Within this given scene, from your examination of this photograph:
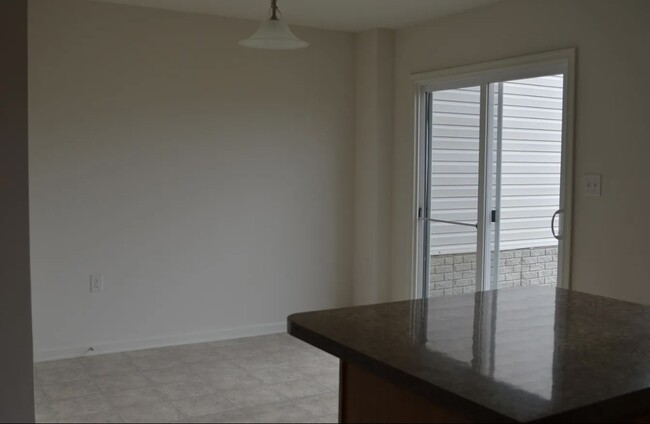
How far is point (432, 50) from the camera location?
4980 mm

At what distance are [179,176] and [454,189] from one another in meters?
2.02

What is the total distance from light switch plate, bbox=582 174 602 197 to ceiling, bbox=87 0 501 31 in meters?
1.35

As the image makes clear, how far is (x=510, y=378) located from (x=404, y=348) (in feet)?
0.94

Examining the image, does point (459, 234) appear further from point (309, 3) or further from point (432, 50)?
point (309, 3)

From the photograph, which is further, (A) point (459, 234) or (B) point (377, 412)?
(A) point (459, 234)

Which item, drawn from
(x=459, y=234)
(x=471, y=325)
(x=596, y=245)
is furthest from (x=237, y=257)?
(x=471, y=325)

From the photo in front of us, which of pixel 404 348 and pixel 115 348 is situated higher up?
pixel 404 348

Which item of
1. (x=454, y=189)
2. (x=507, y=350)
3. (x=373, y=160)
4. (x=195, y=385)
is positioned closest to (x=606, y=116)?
(x=454, y=189)

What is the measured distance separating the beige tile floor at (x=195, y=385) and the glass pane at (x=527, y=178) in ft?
4.63

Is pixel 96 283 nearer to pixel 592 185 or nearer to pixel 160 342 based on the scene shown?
pixel 160 342

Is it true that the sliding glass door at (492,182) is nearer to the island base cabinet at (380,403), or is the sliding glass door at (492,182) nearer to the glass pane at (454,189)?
the glass pane at (454,189)

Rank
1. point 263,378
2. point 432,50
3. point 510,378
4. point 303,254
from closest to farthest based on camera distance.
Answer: point 510,378 < point 263,378 < point 432,50 < point 303,254

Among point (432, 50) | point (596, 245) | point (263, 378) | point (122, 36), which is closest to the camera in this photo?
point (596, 245)

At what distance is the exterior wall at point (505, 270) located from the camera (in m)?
4.20
